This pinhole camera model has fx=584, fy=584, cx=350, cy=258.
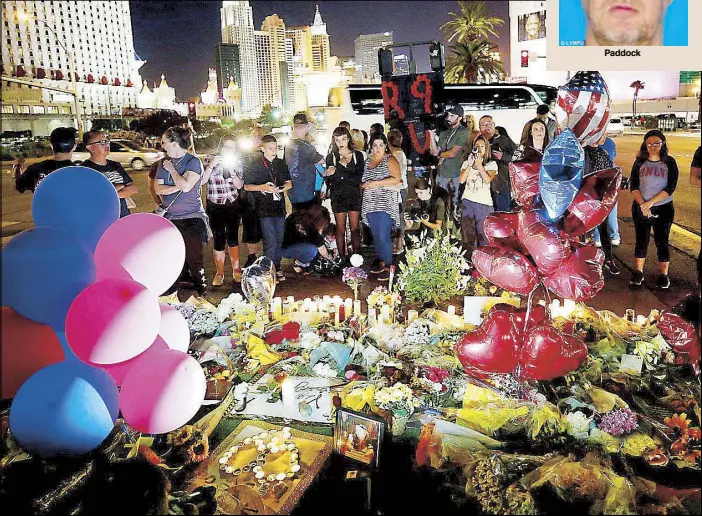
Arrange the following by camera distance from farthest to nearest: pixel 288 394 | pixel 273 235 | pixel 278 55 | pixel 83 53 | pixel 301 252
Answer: pixel 83 53 < pixel 278 55 < pixel 301 252 < pixel 273 235 < pixel 288 394

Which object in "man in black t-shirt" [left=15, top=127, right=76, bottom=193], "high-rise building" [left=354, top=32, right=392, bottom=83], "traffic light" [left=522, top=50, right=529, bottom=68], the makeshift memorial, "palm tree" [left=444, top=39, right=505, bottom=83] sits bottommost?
the makeshift memorial

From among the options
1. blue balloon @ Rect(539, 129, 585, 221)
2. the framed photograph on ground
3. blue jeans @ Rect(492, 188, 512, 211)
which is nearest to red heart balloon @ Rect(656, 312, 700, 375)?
blue balloon @ Rect(539, 129, 585, 221)

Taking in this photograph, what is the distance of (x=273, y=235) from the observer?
575 centimetres

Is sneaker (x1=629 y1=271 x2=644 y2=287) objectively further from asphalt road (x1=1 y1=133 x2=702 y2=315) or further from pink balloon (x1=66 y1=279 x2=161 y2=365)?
pink balloon (x1=66 y1=279 x2=161 y2=365)

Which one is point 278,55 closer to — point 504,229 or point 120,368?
point 504,229

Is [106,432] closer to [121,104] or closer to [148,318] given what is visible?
[148,318]

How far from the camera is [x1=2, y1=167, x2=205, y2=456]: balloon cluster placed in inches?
78.8

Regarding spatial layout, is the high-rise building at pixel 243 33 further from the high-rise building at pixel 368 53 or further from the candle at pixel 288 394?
the candle at pixel 288 394

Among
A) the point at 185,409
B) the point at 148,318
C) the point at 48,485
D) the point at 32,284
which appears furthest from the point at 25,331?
the point at 48,485

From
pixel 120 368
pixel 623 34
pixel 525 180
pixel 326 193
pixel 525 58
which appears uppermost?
pixel 525 58

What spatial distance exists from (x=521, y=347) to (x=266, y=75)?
588cm

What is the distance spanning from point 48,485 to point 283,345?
146cm

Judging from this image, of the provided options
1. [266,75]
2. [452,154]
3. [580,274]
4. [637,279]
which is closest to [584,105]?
[580,274]

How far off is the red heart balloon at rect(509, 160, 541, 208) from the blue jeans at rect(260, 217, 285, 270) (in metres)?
3.43
